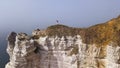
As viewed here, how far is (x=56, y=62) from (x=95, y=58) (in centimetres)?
674

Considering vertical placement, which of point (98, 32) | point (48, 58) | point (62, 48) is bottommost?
point (48, 58)

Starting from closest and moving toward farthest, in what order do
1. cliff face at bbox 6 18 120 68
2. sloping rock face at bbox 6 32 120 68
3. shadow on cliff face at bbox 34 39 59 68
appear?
cliff face at bbox 6 18 120 68, sloping rock face at bbox 6 32 120 68, shadow on cliff face at bbox 34 39 59 68

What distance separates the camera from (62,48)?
55.0 metres

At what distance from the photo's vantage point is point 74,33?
54688 millimetres

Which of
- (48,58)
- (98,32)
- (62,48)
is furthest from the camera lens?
(48,58)

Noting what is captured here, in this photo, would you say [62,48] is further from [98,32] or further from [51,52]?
[98,32]

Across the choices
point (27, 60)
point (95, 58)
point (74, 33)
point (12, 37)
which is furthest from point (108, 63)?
point (12, 37)

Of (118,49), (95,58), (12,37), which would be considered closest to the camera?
(118,49)

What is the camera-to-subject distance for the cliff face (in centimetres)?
5119

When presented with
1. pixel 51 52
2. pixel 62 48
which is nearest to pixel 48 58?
pixel 51 52

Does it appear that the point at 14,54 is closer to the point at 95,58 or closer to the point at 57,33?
the point at 57,33

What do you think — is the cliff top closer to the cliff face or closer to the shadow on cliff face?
the cliff face

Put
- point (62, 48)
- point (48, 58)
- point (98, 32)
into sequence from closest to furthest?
point (98, 32)
point (62, 48)
point (48, 58)

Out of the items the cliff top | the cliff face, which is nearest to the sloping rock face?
the cliff face
